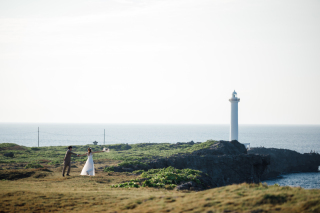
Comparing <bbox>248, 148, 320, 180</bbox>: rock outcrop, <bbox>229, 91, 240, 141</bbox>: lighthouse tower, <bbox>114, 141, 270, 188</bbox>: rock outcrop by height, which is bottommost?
<bbox>248, 148, 320, 180</bbox>: rock outcrop

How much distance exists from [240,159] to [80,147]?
104 feet

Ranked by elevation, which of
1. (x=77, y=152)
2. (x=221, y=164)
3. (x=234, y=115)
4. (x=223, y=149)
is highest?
(x=234, y=115)

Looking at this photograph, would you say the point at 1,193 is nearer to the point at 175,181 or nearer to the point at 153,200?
the point at 153,200

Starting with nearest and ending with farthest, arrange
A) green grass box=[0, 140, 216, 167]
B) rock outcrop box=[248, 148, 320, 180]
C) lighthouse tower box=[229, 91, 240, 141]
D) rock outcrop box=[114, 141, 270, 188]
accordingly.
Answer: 1. green grass box=[0, 140, 216, 167]
2. rock outcrop box=[114, 141, 270, 188]
3. lighthouse tower box=[229, 91, 240, 141]
4. rock outcrop box=[248, 148, 320, 180]

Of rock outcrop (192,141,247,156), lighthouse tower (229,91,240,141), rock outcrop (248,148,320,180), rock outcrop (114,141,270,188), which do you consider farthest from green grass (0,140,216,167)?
rock outcrop (248,148,320,180)

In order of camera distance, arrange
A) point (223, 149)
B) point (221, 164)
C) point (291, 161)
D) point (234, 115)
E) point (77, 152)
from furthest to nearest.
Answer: point (291, 161), point (234, 115), point (77, 152), point (223, 149), point (221, 164)

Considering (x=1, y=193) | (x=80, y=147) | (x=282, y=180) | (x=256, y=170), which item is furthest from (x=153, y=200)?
(x=282, y=180)

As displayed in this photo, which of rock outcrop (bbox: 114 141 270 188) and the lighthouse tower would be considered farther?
the lighthouse tower

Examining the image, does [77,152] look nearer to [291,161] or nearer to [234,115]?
[234,115]

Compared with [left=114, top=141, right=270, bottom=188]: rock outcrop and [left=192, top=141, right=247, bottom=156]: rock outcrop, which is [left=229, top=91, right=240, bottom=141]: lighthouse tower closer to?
[left=192, top=141, right=247, bottom=156]: rock outcrop

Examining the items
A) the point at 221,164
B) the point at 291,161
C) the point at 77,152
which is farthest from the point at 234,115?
the point at 77,152

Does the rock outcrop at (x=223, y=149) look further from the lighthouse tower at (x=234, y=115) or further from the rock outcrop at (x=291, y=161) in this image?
the rock outcrop at (x=291, y=161)

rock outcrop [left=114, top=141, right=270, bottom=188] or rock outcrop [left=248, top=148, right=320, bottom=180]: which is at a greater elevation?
rock outcrop [left=114, top=141, right=270, bottom=188]

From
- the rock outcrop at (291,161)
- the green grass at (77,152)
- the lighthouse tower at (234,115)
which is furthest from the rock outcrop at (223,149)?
the rock outcrop at (291,161)
